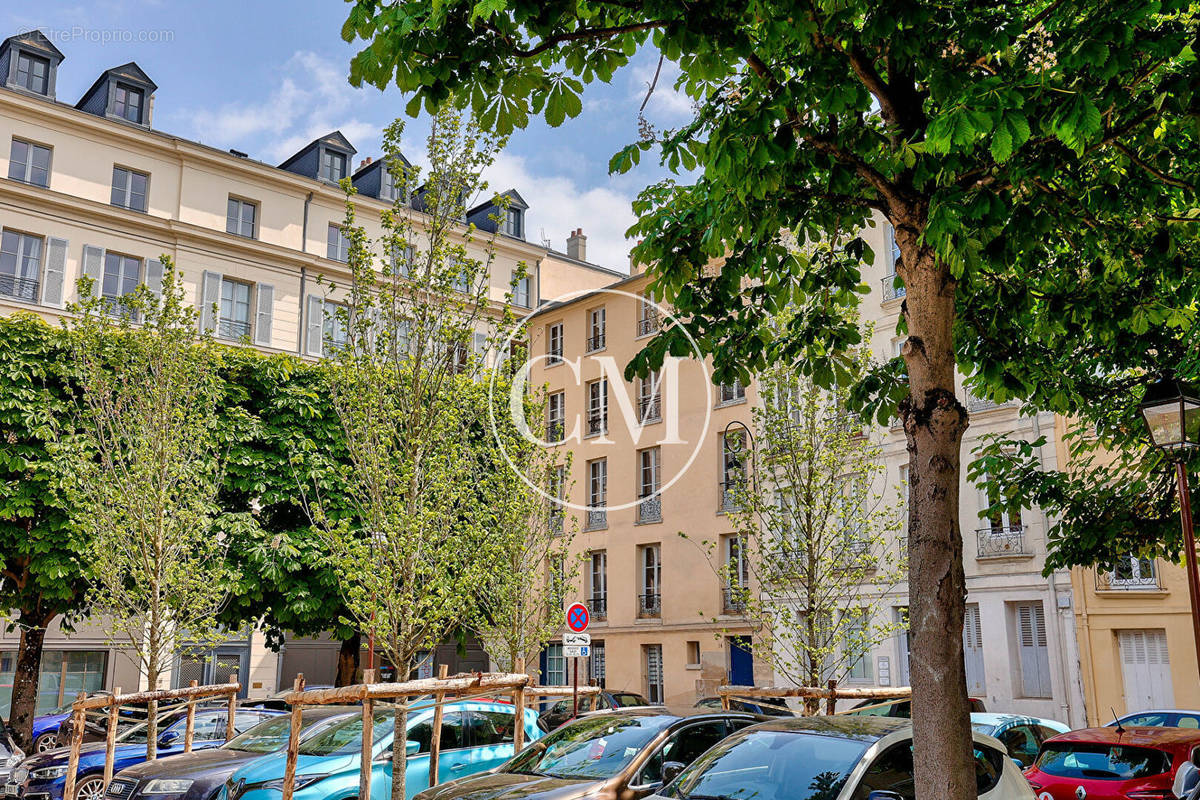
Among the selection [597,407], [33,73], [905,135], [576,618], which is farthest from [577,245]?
[905,135]

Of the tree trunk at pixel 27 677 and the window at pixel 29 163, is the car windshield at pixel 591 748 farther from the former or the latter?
the window at pixel 29 163

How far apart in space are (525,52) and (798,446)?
44.5ft

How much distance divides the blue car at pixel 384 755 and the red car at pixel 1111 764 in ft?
19.6

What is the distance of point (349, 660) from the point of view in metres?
26.9

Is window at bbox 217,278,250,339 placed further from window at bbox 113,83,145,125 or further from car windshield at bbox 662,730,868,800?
car windshield at bbox 662,730,868,800

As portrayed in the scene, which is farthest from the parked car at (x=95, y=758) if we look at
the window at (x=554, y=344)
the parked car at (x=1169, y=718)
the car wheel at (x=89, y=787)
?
the window at (x=554, y=344)

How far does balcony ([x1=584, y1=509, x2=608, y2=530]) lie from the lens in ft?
118

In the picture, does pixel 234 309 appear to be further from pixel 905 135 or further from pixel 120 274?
pixel 905 135

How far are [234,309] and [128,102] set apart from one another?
7953 mm

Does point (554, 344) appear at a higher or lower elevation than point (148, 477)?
higher

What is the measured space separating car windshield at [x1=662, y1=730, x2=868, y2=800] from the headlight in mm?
6976

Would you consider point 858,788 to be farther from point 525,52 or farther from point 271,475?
point 271,475

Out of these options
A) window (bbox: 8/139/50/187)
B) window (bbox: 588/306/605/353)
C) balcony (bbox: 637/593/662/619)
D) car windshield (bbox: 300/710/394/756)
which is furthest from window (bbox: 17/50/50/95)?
car windshield (bbox: 300/710/394/756)

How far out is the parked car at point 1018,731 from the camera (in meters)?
13.5
